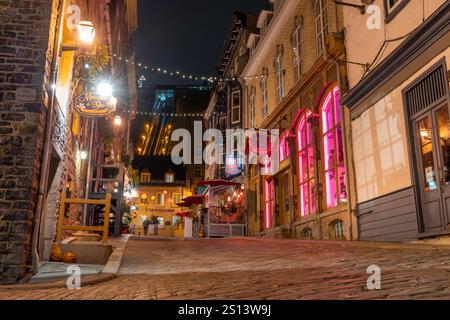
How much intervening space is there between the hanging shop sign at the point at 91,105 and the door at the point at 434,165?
298 inches

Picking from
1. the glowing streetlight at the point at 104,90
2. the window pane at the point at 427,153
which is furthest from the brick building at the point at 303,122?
the glowing streetlight at the point at 104,90

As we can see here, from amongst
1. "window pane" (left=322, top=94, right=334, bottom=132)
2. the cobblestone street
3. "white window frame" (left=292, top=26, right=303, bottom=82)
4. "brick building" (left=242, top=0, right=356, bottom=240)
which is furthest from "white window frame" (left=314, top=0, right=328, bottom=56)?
the cobblestone street

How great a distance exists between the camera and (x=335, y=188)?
14.1 meters

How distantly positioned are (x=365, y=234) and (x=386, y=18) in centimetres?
568

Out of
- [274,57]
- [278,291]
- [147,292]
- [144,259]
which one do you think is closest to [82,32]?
[144,259]

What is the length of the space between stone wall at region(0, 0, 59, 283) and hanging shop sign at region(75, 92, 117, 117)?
3138mm

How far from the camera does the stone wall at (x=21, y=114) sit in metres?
6.76

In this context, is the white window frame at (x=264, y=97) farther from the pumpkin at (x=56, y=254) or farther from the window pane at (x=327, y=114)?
the pumpkin at (x=56, y=254)

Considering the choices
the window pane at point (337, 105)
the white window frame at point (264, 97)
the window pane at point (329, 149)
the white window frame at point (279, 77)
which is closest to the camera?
the window pane at point (337, 105)

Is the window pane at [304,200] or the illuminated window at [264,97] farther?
the illuminated window at [264,97]

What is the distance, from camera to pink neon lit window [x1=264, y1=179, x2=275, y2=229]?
20500 mm

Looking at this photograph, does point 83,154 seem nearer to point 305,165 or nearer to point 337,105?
point 305,165

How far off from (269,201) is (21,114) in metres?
15.3

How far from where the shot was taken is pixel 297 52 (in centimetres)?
1806
